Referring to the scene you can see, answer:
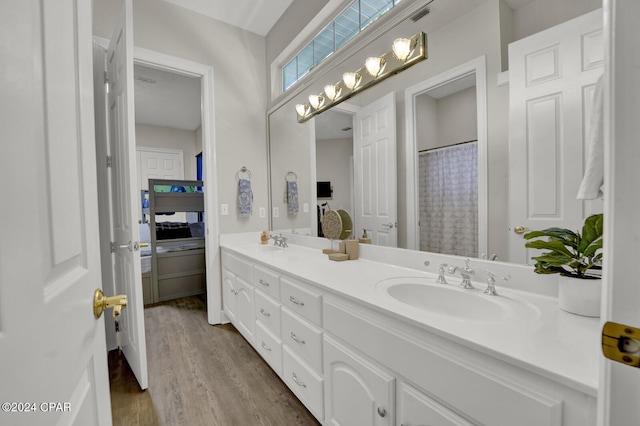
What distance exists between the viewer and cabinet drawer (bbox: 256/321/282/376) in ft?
5.56

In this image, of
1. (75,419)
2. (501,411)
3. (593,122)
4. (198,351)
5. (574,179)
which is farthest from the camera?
(198,351)

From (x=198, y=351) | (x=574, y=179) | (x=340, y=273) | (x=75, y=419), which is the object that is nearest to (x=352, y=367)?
(x=340, y=273)

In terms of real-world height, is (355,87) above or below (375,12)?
below

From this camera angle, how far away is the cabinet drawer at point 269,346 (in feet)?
5.56

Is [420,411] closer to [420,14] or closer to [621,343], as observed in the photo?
[621,343]

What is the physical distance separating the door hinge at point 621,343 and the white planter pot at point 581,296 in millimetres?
563

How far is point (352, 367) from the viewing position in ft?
3.67

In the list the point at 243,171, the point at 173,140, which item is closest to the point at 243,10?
the point at 243,171

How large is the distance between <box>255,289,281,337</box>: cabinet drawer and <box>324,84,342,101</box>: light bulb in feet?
4.99

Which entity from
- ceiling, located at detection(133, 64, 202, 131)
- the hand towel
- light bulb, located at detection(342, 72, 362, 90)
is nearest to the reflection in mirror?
light bulb, located at detection(342, 72, 362, 90)

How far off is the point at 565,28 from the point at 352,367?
1486 millimetres

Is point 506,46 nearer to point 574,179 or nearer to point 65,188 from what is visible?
point 574,179

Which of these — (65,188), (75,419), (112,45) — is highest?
(112,45)

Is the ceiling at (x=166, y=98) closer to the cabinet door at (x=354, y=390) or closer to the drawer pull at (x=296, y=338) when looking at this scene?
the drawer pull at (x=296, y=338)
